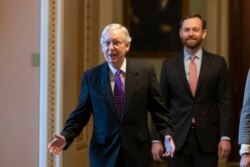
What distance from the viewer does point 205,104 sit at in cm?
298

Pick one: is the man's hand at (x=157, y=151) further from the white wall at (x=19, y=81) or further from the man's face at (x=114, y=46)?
the white wall at (x=19, y=81)

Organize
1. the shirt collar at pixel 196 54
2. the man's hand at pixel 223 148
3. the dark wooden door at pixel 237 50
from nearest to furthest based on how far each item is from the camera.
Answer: the man's hand at pixel 223 148 → the shirt collar at pixel 196 54 → the dark wooden door at pixel 237 50

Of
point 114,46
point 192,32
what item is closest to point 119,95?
point 114,46

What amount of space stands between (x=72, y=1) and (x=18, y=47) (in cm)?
53

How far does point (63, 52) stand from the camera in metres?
3.43

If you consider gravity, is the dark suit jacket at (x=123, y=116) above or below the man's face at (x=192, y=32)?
below

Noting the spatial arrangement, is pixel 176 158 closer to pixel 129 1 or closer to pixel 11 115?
pixel 11 115

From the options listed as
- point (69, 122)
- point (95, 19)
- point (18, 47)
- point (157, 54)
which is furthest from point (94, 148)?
point (157, 54)

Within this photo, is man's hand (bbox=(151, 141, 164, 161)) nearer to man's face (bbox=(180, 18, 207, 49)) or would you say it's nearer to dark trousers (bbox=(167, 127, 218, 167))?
dark trousers (bbox=(167, 127, 218, 167))

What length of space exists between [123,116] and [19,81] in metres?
1.46

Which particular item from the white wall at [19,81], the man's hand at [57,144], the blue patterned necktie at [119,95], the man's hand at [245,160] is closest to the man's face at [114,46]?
the blue patterned necktie at [119,95]

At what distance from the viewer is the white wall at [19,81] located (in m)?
3.60

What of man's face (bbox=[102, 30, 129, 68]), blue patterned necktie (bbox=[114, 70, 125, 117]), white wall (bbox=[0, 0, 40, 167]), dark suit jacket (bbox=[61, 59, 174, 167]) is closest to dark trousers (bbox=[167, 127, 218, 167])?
dark suit jacket (bbox=[61, 59, 174, 167])

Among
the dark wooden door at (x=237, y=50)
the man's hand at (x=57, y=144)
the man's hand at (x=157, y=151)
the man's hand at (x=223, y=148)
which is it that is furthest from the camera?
the dark wooden door at (x=237, y=50)
